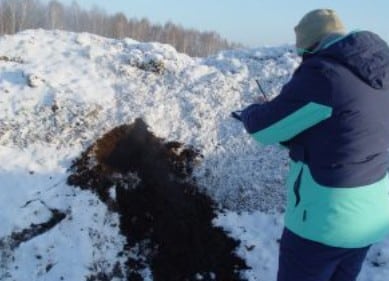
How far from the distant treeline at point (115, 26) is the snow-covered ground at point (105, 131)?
46273 mm

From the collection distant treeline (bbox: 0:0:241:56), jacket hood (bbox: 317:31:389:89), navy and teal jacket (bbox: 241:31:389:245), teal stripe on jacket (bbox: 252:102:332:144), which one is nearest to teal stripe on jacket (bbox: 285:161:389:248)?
navy and teal jacket (bbox: 241:31:389:245)

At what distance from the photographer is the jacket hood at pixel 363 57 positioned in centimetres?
249

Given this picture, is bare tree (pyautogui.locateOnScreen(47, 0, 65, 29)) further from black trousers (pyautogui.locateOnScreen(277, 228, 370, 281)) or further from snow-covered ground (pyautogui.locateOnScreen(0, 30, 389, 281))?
black trousers (pyautogui.locateOnScreen(277, 228, 370, 281))

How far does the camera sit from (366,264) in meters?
4.70

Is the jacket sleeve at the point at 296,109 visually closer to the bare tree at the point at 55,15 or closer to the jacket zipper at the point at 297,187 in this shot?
the jacket zipper at the point at 297,187

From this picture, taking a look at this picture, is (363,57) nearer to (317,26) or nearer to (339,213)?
(317,26)

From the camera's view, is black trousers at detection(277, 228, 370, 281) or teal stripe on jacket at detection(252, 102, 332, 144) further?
black trousers at detection(277, 228, 370, 281)

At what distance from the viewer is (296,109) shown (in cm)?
256

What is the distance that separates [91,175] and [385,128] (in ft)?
10.6

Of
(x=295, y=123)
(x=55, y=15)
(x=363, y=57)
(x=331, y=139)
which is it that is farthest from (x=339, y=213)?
(x=55, y=15)

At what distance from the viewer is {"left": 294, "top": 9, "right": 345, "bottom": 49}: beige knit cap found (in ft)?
8.73

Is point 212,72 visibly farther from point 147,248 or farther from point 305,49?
point 305,49

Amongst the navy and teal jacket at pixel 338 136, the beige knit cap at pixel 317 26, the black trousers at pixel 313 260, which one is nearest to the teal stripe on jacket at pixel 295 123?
the navy and teal jacket at pixel 338 136

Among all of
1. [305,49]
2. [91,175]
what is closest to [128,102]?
[91,175]
